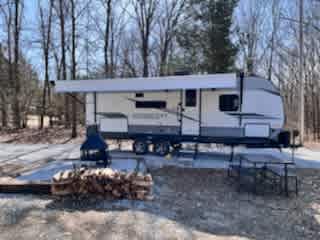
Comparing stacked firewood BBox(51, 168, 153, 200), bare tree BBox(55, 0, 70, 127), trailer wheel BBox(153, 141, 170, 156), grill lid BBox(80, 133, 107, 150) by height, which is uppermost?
bare tree BBox(55, 0, 70, 127)

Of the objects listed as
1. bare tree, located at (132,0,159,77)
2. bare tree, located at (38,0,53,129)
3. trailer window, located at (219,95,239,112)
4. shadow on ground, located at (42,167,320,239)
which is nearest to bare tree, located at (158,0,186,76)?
bare tree, located at (132,0,159,77)

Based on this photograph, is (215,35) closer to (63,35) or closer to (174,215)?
(63,35)

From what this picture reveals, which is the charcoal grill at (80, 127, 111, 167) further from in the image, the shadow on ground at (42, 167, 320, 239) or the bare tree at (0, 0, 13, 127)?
the bare tree at (0, 0, 13, 127)

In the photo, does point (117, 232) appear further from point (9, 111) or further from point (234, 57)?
point (9, 111)

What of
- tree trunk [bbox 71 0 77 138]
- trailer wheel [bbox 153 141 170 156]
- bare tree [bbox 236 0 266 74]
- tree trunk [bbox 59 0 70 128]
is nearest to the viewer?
trailer wheel [bbox 153 141 170 156]

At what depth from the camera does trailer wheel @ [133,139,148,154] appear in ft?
Result: 29.9

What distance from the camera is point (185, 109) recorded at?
859cm

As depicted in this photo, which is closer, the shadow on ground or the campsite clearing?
the campsite clearing

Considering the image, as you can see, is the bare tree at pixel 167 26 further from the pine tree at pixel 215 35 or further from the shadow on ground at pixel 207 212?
the shadow on ground at pixel 207 212

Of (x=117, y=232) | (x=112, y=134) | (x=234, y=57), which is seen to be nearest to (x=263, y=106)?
(x=112, y=134)

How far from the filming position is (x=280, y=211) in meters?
4.86

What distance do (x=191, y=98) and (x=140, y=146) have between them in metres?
2.27

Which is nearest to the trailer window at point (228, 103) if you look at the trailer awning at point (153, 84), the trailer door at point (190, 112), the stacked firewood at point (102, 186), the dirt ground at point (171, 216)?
the trailer awning at point (153, 84)

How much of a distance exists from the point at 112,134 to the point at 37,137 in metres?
6.46
